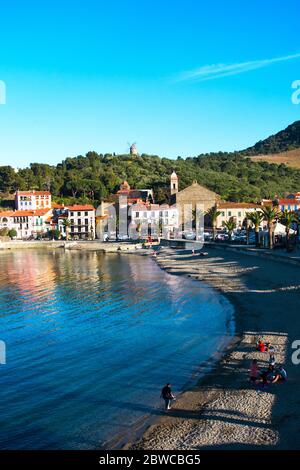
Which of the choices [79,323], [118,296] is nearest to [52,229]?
[118,296]

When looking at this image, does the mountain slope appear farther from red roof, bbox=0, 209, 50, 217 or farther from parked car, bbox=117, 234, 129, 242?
red roof, bbox=0, 209, 50, 217

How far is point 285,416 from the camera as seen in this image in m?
13.2

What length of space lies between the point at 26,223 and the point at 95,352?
8427 centimetres

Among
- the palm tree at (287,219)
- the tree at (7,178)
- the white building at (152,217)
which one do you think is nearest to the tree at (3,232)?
the tree at (7,178)

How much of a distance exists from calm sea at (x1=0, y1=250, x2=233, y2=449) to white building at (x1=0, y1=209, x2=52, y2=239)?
61316mm

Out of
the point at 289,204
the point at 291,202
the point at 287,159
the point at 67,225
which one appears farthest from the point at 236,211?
the point at 287,159

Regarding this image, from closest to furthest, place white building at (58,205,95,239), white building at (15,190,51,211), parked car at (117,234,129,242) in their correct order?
parked car at (117,234,129,242) < white building at (58,205,95,239) < white building at (15,190,51,211)

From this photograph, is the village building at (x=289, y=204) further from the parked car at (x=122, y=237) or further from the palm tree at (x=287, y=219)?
the palm tree at (x=287, y=219)

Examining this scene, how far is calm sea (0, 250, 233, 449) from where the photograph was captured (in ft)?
45.8

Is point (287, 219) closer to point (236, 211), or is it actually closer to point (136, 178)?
point (236, 211)

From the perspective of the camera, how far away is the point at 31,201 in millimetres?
107562

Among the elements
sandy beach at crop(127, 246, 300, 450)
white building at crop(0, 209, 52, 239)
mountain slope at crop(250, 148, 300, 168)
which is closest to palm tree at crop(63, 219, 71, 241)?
white building at crop(0, 209, 52, 239)
